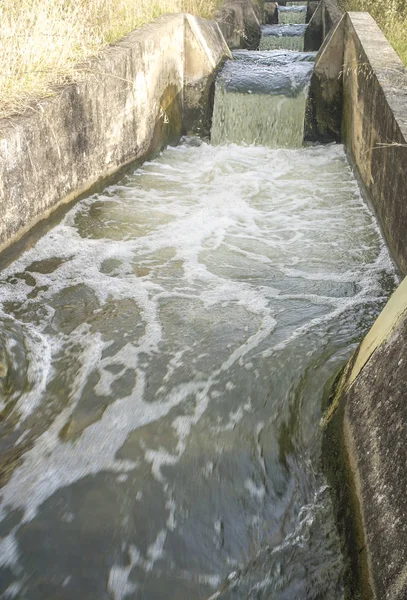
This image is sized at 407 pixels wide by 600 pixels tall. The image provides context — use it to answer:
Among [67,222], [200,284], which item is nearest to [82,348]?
[200,284]

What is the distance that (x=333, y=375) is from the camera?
122 inches

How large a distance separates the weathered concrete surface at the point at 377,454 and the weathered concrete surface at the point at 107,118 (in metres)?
2.78

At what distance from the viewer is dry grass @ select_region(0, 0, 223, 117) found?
4.71 m

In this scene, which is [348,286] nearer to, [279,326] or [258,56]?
[279,326]

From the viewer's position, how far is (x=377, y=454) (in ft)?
6.61

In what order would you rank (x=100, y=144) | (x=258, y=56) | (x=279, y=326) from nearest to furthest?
1. (x=279, y=326)
2. (x=100, y=144)
3. (x=258, y=56)

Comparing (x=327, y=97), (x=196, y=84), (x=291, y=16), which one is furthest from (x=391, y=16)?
(x=291, y=16)

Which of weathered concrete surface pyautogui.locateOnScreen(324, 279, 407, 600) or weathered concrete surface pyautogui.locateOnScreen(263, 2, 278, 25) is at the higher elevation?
weathered concrete surface pyautogui.locateOnScreen(263, 2, 278, 25)

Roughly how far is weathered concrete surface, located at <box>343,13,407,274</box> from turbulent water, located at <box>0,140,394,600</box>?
32 cm

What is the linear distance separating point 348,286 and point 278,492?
2.17 metres

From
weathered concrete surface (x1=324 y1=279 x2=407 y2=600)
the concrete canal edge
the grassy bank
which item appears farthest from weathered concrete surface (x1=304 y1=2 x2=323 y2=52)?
weathered concrete surface (x1=324 y1=279 x2=407 y2=600)

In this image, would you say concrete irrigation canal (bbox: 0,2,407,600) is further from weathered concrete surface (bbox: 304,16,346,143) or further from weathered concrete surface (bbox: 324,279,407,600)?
weathered concrete surface (bbox: 304,16,346,143)

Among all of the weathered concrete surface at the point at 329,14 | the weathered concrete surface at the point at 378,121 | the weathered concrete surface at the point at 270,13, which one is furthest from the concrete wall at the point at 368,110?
the weathered concrete surface at the point at 270,13

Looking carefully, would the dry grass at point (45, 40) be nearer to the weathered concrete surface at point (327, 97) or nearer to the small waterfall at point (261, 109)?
the small waterfall at point (261, 109)
